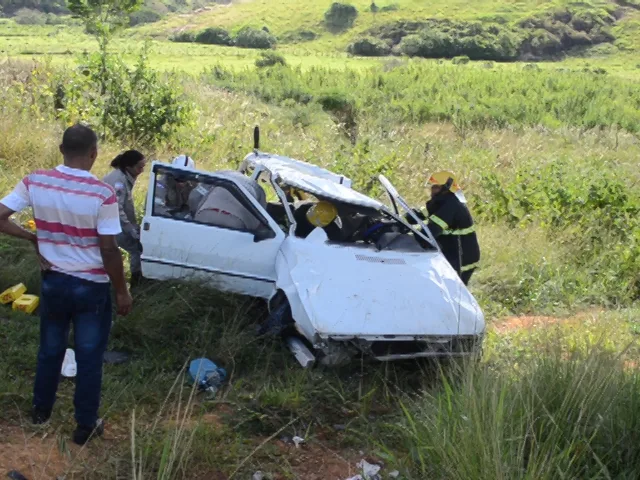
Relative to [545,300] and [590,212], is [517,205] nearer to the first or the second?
[590,212]

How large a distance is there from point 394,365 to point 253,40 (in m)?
61.2

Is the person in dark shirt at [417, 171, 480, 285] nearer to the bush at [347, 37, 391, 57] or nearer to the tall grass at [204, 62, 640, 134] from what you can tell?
the tall grass at [204, 62, 640, 134]

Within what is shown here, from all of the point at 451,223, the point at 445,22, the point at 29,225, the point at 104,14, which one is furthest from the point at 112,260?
the point at 445,22

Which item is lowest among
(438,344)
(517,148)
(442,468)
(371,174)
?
(517,148)

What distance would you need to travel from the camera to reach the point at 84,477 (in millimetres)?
3740

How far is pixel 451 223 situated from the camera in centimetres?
728

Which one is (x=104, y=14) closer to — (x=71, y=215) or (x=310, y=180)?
(x=310, y=180)

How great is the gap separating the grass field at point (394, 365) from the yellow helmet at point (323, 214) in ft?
3.19

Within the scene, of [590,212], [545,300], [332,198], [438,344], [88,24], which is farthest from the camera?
[88,24]

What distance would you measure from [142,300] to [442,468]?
357 cm

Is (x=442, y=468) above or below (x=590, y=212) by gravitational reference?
above

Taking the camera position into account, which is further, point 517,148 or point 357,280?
point 517,148

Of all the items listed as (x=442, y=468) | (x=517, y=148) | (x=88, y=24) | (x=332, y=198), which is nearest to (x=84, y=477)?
(x=442, y=468)

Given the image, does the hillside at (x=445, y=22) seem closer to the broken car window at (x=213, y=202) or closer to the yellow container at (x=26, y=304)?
the broken car window at (x=213, y=202)
